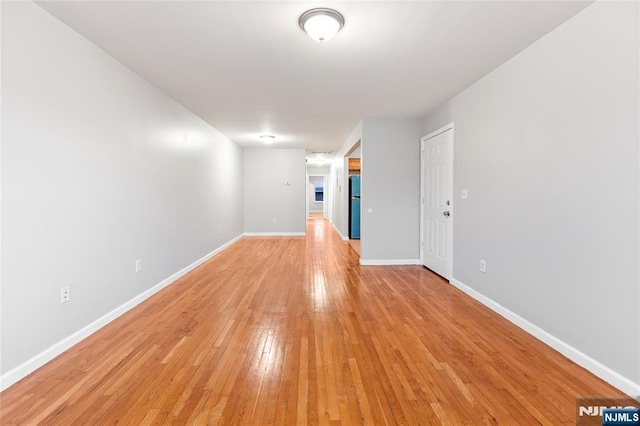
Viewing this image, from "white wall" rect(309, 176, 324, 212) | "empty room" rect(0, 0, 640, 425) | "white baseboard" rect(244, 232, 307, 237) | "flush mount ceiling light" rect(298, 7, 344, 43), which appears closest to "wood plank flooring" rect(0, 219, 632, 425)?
"empty room" rect(0, 0, 640, 425)

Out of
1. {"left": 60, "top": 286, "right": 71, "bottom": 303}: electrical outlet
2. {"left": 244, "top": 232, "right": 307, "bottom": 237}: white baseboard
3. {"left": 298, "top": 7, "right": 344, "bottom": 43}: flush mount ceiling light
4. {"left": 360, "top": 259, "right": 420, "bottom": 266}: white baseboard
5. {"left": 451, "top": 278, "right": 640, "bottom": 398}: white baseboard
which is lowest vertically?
{"left": 451, "top": 278, "right": 640, "bottom": 398}: white baseboard

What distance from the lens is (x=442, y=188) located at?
4.21m

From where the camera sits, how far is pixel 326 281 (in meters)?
4.05

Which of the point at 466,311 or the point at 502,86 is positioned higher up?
the point at 502,86

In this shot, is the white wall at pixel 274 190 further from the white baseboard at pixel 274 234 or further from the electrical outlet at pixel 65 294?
the electrical outlet at pixel 65 294

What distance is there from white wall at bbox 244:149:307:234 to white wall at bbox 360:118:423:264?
374 cm

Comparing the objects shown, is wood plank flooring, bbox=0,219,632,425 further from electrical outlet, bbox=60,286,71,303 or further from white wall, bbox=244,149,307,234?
white wall, bbox=244,149,307,234

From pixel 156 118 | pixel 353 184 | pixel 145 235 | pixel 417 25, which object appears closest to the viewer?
pixel 417 25

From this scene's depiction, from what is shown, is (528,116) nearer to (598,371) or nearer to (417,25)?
(417,25)

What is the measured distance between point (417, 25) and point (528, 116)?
1.27m

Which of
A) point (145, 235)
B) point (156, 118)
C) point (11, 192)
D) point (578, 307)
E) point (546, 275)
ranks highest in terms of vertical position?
point (156, 118)

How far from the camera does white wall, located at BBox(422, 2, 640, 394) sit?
70.6 inches

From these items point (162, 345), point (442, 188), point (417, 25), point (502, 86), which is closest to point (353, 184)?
point (442, 188)
